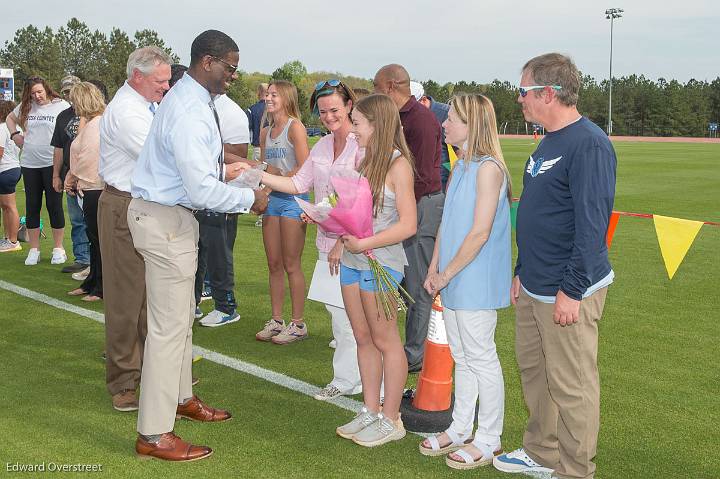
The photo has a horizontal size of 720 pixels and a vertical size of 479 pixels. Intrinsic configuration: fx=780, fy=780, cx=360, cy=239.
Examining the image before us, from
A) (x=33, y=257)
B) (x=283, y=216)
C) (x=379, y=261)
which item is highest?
(x=283, y=216)

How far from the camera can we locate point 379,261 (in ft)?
14.9

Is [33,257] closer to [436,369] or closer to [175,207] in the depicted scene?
[175,207]

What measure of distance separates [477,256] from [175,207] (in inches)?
66.3

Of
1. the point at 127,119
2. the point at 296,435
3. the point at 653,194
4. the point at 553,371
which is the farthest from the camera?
the point at 653,194

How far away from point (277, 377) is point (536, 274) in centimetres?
253

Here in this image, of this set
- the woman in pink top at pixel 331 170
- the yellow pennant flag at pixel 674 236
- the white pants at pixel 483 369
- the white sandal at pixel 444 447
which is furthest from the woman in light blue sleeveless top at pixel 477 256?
the yellow pennant flag at pixel 674 236

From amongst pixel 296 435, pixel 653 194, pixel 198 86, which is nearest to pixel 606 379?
pixel 296 435

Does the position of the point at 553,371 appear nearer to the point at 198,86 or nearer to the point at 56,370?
the point at 198,86

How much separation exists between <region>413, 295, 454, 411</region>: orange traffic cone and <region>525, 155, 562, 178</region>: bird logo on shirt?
129 centimetres

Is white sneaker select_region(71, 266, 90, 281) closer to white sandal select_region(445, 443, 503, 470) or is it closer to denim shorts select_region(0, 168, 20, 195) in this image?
denim shorts select_region(0, 168, 20, 195)

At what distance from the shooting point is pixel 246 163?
485 centimetres

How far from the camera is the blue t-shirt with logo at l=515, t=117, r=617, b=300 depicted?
3.53 meters

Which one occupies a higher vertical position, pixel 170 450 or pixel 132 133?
pixel 132 133

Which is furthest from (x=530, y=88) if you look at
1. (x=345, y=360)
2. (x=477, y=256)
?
(x=345, y=360)
